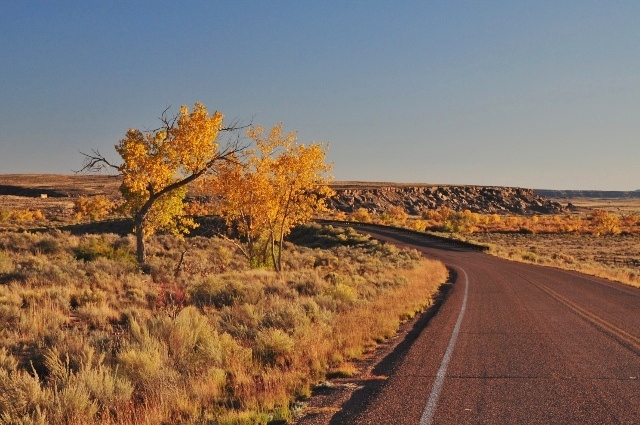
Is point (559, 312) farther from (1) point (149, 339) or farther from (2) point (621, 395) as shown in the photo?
(1) point (149, 339)

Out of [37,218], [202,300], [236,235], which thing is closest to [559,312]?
[202,300]

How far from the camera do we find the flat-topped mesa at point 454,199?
153 m

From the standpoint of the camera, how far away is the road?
654 centimetres

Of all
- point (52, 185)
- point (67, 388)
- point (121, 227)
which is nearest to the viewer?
point (67, 388)

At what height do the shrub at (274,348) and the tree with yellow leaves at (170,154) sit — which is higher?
the tree with yellow leaves at (170,154)

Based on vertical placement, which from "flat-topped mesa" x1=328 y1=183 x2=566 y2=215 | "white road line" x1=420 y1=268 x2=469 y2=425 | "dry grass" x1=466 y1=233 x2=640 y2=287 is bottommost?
"dry grass" x1=466 y1=233 x2=640 y2=287

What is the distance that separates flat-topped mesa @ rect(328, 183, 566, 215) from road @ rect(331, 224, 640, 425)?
131 meters

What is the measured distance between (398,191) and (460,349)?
525 ft

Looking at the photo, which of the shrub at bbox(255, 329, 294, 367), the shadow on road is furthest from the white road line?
the shrub at bbox(255, 329, 294, 367)

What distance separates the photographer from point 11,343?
9.80 metres

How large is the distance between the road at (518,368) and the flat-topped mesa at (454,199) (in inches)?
5175

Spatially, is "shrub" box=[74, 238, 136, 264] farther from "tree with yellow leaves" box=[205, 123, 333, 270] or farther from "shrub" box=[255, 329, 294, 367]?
"shrub" box=[255, 329, 294, 367]

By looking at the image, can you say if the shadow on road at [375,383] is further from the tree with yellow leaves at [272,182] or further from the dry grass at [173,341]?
the tree with yellow leaves at [272,182]

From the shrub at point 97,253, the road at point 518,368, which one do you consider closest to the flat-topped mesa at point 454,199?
the shrub at point 97,253
